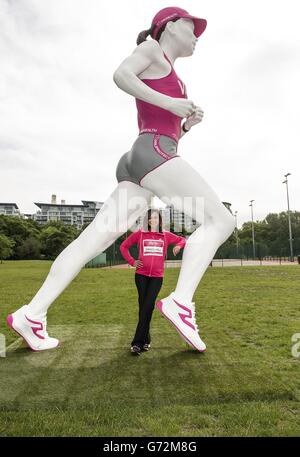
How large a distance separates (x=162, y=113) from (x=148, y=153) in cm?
37

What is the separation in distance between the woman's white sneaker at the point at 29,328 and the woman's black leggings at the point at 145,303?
852 millimetres

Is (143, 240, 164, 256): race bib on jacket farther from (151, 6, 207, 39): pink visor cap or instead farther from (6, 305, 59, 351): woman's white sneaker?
(151, 6, 207, 39): pink visor cap

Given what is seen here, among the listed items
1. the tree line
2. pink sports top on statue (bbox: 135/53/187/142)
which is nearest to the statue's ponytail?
pink sports top on statue (bbox: 135/53/187/142)

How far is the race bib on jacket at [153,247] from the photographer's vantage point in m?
4.34

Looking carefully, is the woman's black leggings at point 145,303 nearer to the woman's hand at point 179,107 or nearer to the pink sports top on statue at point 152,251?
the pink sports top on statue at point 152,251

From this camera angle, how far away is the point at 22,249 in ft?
224

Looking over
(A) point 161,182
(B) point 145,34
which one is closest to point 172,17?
(B) point 145,34

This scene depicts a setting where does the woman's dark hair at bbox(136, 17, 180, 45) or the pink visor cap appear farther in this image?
the woman's dark hair at bbox(136, 17, 180, 45)

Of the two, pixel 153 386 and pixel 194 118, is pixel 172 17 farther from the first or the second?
pixel 153 386

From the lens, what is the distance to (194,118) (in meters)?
3.40

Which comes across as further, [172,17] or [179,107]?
[172,17]

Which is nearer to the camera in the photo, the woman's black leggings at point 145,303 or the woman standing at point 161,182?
the woman standing at point 161,182

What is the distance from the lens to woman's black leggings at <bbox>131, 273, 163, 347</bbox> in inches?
159

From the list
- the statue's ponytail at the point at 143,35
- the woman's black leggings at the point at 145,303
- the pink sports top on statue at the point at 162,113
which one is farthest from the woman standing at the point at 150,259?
the statue's ponytail at the point at 143,35
